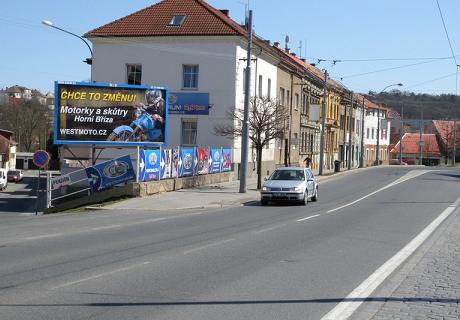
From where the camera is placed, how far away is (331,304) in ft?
24.5

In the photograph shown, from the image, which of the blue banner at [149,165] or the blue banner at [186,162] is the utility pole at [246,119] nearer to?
the blue banner at [186,162]

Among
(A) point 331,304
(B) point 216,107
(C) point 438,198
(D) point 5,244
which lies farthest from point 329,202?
(A) point 331,304

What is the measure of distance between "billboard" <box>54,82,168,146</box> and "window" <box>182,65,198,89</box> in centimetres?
876

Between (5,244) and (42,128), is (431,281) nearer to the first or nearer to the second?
A: (5,244)

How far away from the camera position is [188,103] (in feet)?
128

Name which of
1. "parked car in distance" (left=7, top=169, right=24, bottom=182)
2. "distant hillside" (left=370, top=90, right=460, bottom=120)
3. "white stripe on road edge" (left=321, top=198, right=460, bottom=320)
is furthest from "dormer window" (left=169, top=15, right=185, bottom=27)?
"distant hillside" (left=370, top=90, right=460, bottom=120)

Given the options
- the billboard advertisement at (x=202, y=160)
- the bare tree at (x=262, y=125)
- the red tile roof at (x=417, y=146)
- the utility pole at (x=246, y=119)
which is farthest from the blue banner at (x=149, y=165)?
the red tile roof at (x=417, y=146)

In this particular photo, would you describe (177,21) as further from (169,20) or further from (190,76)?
(190,76)

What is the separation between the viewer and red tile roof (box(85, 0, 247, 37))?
127ft

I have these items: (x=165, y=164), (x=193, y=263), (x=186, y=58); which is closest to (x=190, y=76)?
(x=186, y=58)

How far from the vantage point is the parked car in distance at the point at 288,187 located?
24.8m

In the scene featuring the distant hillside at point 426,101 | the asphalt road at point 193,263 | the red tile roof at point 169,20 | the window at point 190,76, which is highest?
the red tile roof at point 169,20

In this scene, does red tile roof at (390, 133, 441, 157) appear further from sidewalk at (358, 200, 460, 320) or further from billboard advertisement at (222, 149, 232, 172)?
sidewalk at (358, 200, 460, 320)

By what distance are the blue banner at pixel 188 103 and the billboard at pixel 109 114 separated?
8.13m
